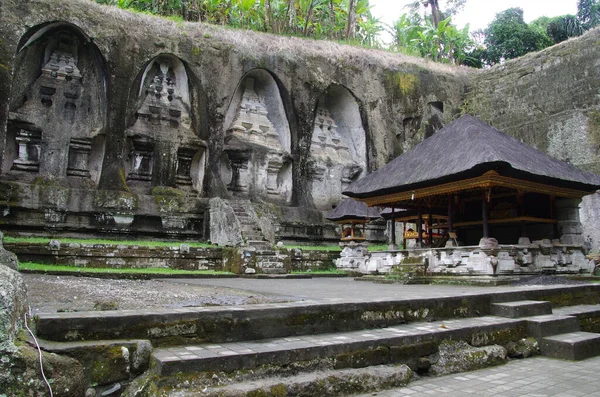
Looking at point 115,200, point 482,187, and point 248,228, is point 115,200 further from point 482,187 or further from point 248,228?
point 482,187

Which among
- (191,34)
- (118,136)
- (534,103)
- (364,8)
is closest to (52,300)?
(118,136)

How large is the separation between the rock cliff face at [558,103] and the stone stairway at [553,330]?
487 inches

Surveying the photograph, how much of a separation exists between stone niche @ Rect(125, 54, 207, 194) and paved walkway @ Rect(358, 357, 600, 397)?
47.5ft

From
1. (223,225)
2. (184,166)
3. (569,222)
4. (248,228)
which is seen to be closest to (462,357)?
(569,222)

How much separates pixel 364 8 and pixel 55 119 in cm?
1648

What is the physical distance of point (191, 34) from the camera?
1823 cm

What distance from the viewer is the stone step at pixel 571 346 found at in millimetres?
5043

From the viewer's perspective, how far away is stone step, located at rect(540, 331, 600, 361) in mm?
5043

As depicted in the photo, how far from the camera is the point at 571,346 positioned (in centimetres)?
504

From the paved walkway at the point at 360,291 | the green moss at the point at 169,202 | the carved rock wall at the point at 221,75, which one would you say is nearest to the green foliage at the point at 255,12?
the carved rock wall at the point at 221,75

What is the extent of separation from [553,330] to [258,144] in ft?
49.3

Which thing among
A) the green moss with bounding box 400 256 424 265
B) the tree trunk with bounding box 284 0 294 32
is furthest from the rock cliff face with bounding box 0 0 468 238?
the green moss with bounding box 400 256 424 265

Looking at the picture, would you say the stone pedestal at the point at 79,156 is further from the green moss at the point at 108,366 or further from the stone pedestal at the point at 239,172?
the green moss at the point at 108,366

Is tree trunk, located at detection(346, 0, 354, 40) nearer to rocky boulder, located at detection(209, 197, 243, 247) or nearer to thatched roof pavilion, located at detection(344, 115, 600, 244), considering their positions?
rocky boulder, located at detection(209, 197, 243, 247)
